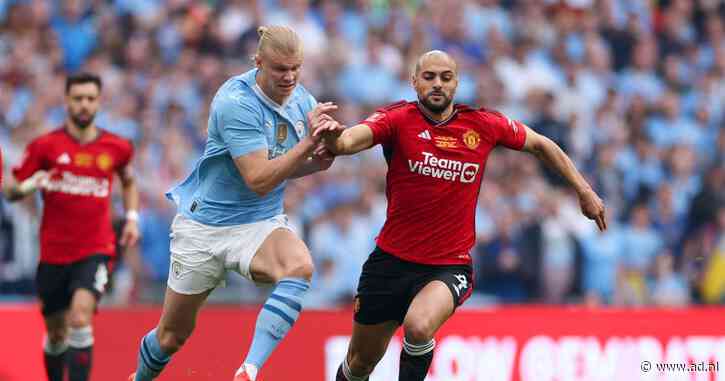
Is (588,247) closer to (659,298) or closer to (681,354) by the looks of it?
(659,298)

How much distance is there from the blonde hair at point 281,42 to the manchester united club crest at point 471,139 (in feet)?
4.59

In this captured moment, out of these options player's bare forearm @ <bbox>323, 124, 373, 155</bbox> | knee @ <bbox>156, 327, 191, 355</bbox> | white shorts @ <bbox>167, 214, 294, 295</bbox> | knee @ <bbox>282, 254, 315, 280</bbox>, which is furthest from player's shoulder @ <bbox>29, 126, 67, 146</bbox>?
knee @ <bbox>282, 254, 315, 280</bbox>

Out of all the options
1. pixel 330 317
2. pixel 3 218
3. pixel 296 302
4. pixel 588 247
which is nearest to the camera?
pixel 296 302

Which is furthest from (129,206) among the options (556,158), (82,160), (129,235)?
(556,158)

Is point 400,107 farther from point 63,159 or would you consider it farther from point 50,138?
point 50,138

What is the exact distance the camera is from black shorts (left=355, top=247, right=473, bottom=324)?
9070 mm

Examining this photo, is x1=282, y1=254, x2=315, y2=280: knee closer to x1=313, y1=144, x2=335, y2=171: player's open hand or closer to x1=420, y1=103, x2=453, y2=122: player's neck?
x1=313, y1=144, x2=335, y2=171: player's open hand

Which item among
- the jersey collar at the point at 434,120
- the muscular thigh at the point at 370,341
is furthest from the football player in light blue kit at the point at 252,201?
the muscular thigh at the point at 370,341

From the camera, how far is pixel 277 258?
336 inches

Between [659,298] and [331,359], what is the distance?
5420mm

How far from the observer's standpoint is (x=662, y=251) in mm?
16062

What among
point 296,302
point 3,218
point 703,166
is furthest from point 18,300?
point 703,166

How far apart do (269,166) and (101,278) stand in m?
3.36

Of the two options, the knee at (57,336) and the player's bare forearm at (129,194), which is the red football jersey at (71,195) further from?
the knee at (57,336)
